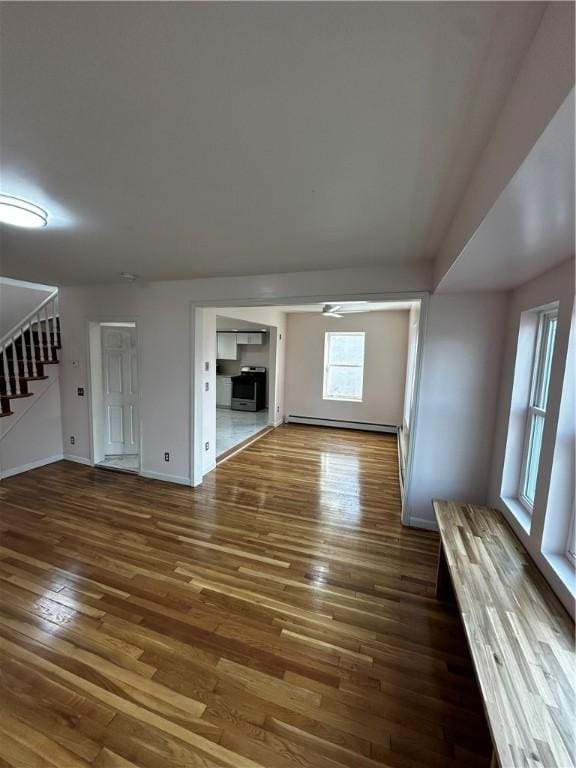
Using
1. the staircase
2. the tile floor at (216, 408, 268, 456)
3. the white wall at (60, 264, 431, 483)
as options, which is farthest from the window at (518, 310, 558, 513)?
the staircase

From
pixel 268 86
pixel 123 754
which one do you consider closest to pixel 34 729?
pixel 123 754

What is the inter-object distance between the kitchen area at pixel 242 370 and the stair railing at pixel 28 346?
362 centimetres

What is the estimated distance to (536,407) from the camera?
7.27 ft

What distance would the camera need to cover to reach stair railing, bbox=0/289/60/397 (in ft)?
13.0

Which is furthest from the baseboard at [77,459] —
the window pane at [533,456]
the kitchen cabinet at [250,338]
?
the window pane at [533,456]

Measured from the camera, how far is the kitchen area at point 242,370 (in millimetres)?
8156

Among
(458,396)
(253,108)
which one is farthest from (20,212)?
(458,396)

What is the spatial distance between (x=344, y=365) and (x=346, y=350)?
330 millimetres

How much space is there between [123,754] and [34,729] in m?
0.45

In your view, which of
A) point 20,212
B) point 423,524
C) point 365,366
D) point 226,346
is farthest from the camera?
point 226,346

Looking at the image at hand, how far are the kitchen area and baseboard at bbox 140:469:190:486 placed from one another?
11.6 feet

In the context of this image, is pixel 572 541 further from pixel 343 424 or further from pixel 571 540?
pixel 343 424

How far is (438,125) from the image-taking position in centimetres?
108

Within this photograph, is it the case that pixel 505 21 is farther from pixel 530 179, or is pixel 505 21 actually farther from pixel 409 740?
pixel 409 740
